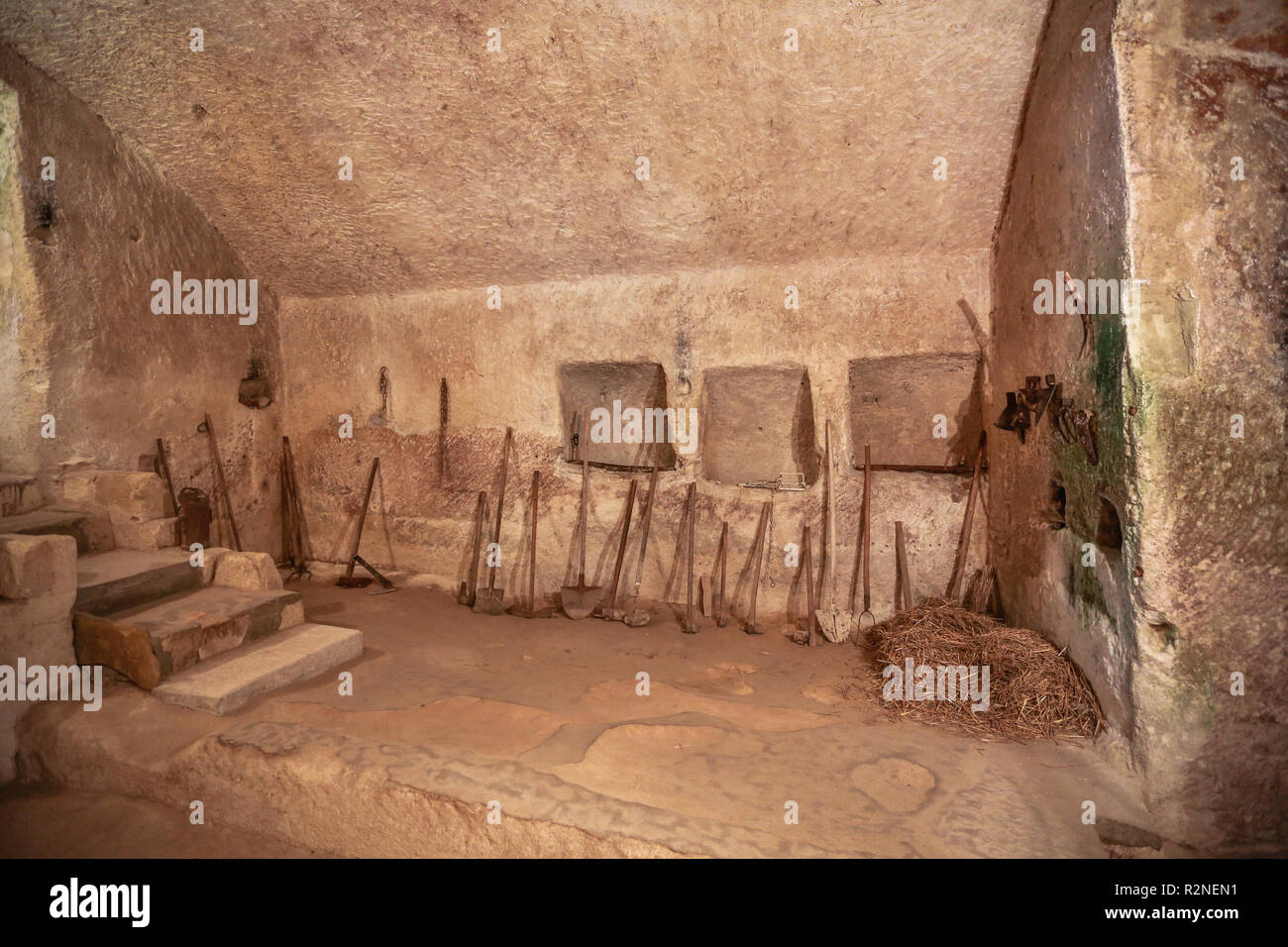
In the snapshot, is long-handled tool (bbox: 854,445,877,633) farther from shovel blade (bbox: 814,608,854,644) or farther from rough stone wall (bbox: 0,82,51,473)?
rough stone wall (bbox: 0,82,51,473)

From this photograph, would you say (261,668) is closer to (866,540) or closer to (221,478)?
(221,478)

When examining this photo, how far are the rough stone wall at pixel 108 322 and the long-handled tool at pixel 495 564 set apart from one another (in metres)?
2.04

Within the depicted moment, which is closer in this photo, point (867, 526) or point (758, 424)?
point (867, 526)

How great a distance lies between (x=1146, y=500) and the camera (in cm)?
246

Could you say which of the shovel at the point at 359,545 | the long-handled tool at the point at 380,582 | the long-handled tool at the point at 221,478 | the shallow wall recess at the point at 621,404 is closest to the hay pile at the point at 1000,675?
the shallow wall recess at the point at 621,404

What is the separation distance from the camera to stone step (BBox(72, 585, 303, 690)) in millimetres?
3215

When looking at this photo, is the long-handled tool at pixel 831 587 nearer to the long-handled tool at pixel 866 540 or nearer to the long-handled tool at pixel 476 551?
the long-handled tool at pixel 866 540

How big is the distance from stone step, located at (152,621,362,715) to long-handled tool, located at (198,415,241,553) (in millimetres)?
2044

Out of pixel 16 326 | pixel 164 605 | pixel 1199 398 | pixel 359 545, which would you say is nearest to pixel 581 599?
pixel 359 545

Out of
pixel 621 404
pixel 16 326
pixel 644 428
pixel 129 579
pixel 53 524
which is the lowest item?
pixel 129 579

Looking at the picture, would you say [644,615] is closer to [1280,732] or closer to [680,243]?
[680,243]

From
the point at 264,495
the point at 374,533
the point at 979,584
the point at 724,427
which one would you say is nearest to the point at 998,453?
the point at 979,584

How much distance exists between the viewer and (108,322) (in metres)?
4.54

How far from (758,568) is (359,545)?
326 cm
